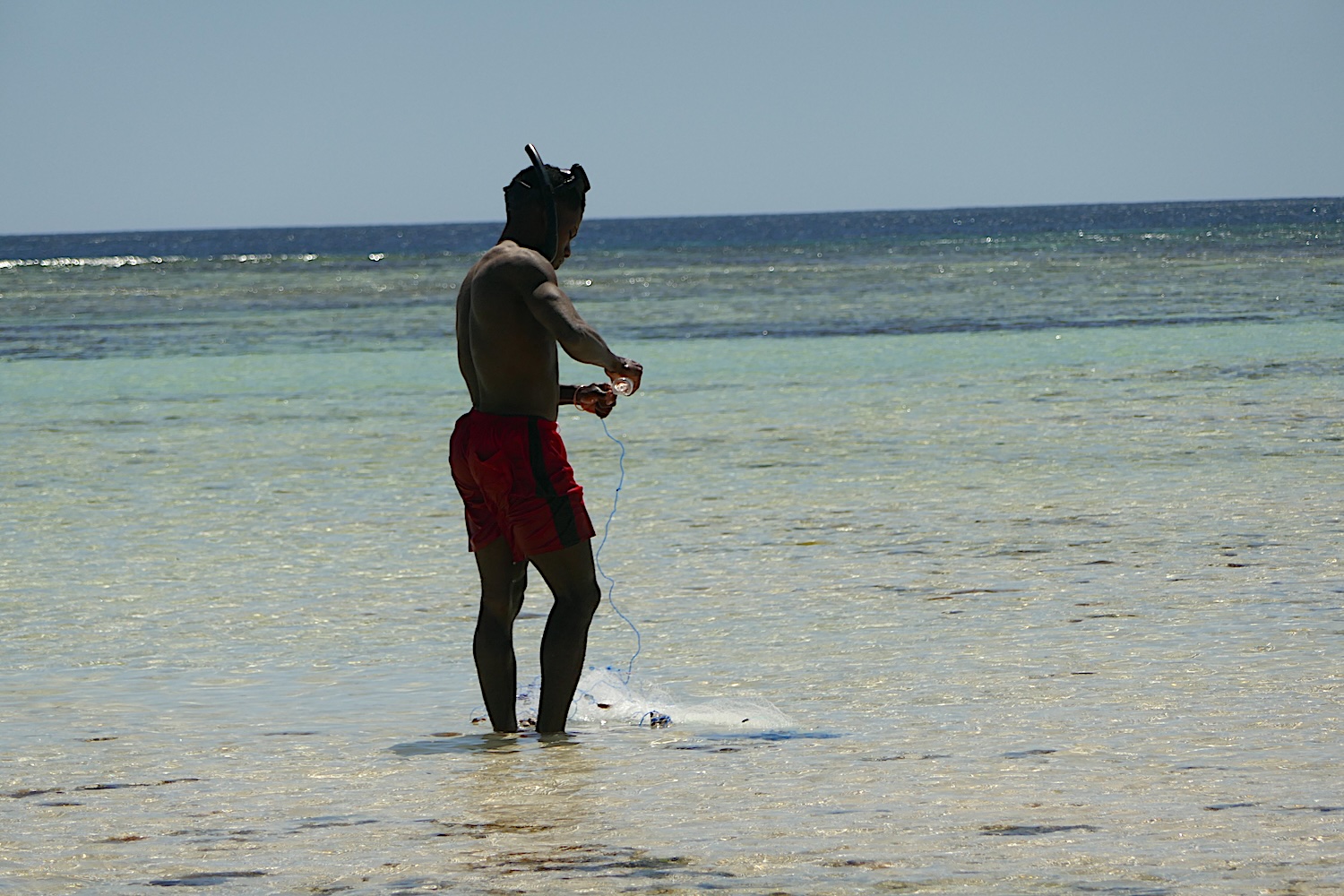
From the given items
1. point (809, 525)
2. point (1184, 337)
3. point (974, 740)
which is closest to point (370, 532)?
point (809, 525)

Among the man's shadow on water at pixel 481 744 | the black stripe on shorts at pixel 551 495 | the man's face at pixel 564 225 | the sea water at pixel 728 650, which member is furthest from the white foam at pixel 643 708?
the man's face at pixel 564 225

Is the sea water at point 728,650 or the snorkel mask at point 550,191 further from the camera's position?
the snorkel mask at point 550,191

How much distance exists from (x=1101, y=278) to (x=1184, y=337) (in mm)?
19455

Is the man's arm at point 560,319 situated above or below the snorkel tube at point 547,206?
below

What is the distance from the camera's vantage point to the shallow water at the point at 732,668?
12.3 ft

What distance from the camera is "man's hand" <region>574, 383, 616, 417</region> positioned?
4.89 m

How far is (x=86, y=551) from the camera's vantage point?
8.60 m

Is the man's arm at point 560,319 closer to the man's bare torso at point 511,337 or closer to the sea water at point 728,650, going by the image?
the man's bare torso at point 511,337

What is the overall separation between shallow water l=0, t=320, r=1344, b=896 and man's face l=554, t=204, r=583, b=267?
4.73ft

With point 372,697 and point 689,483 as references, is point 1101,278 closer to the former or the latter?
point 689,483

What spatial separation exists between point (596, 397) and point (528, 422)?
0.21 m

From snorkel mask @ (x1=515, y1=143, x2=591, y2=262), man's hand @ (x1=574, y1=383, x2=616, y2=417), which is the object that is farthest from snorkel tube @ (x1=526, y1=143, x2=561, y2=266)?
man's hand @ (x1=574, y1=383, x2=616, y2=417)

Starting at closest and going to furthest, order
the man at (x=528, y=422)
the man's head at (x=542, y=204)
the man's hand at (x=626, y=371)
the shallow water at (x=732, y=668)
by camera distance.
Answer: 1. the shallow water at (x=732, y=668)
2. the man's hand at (x=626, y=371)
3. the man at (x=528, y=422)
4. the man's head at (x=542, y=204)

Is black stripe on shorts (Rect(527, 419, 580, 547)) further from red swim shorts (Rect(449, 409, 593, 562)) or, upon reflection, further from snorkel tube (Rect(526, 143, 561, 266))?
snorkel tube (Rect(526, 143, 561, 266))
